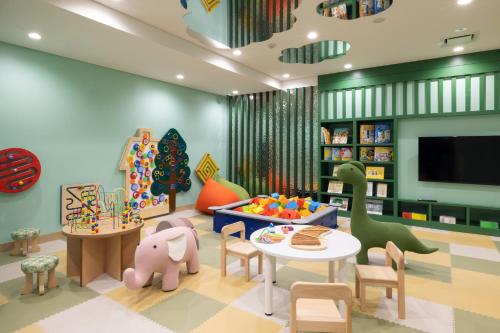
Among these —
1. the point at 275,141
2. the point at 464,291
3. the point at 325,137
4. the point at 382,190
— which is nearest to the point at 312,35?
the point at 325,137

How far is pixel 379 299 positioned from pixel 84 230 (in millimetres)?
2930

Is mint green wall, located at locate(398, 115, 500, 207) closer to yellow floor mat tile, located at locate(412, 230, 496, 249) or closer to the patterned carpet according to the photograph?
yellow floor mat tile, located at locate(412, 230, 496, 249)

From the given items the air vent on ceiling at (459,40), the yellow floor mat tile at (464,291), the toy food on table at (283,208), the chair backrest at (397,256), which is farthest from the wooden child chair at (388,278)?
the air vent on ceiling at (459,40)

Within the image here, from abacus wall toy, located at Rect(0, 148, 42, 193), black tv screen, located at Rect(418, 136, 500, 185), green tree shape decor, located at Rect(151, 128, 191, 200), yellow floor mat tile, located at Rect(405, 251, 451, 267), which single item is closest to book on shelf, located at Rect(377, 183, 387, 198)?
black tv screen, located at Rect(418, 136, 500, 185)

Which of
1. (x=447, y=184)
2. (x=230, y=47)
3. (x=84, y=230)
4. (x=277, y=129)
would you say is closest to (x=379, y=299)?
(x=84, y=230)

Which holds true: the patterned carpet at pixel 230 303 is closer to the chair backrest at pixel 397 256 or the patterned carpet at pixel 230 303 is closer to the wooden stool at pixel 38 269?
the wooden stool at pixel 38 269

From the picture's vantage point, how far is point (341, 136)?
614 centimetres

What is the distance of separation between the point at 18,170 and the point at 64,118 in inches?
39.5

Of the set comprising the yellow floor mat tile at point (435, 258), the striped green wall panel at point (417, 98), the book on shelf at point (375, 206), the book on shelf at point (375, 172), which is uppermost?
the striped green wall panel at point (417, 98)

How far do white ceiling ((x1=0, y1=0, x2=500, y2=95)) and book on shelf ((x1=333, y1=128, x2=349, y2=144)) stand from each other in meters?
1.31

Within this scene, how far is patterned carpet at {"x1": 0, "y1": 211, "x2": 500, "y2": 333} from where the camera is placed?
2.31 metres

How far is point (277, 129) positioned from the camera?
7047 mm

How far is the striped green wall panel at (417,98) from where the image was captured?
190 inches

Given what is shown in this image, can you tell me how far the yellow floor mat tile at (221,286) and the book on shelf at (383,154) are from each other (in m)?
3.85
